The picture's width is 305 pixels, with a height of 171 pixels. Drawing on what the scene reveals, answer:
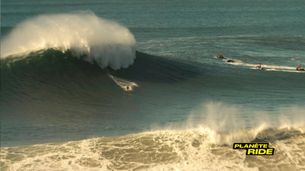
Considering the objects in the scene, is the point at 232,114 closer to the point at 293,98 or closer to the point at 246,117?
the point at 246,117

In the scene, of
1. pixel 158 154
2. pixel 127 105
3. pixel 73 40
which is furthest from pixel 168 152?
pixel 73 40

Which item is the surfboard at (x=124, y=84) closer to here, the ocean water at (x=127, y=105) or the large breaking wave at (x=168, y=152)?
the ocean water at (x=127, y=105)

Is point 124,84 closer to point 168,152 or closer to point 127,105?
point 127,105

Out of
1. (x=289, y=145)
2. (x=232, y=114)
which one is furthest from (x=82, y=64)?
(x=289, y=145)

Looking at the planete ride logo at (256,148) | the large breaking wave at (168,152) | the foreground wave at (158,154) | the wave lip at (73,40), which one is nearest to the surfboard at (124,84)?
the wave lip at (73,40)

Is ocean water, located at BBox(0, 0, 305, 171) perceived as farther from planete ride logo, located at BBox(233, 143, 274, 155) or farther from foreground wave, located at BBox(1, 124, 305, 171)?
planete ride logo, located at BBox(233, 143, 274, 155)
